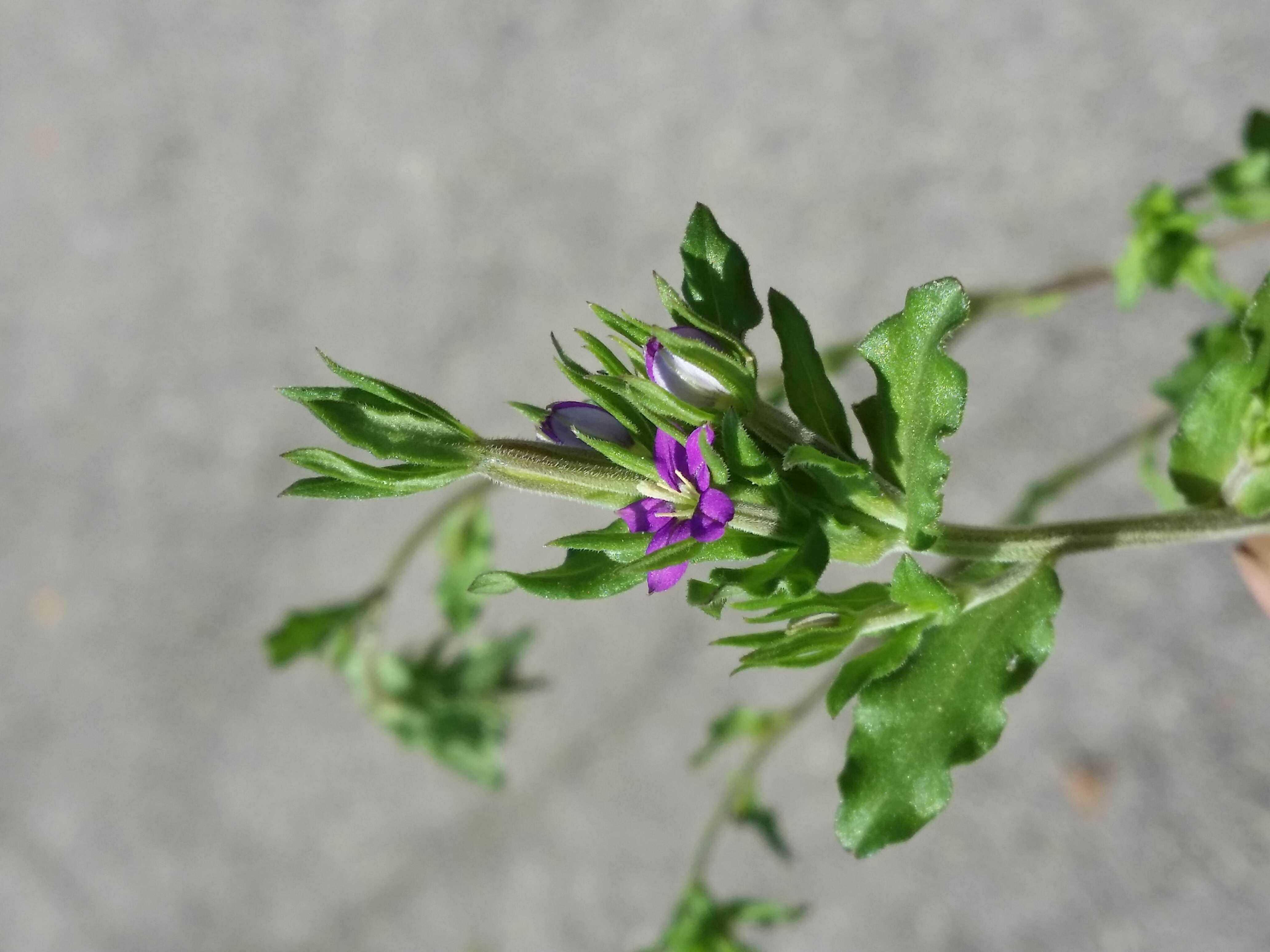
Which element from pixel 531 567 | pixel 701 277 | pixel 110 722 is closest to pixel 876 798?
pixel 701 277

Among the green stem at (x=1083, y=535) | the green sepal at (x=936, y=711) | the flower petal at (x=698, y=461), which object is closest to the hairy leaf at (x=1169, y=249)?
the green stem at (x=1083, y=535)

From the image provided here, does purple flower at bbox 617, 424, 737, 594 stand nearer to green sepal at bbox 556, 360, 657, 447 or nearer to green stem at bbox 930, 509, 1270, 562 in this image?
green sepal at bbox 556, 360, 657, 447

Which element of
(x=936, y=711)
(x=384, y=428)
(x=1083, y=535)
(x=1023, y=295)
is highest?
(x=1023, y=295)

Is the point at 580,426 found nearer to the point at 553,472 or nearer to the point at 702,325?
the point at 553,472

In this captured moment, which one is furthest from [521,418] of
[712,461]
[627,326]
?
[712,461]

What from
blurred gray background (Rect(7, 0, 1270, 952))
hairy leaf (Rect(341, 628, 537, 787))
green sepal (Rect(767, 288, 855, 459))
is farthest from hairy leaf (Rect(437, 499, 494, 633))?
blurred gray background (Rect(7, 0, 1270, 952))
